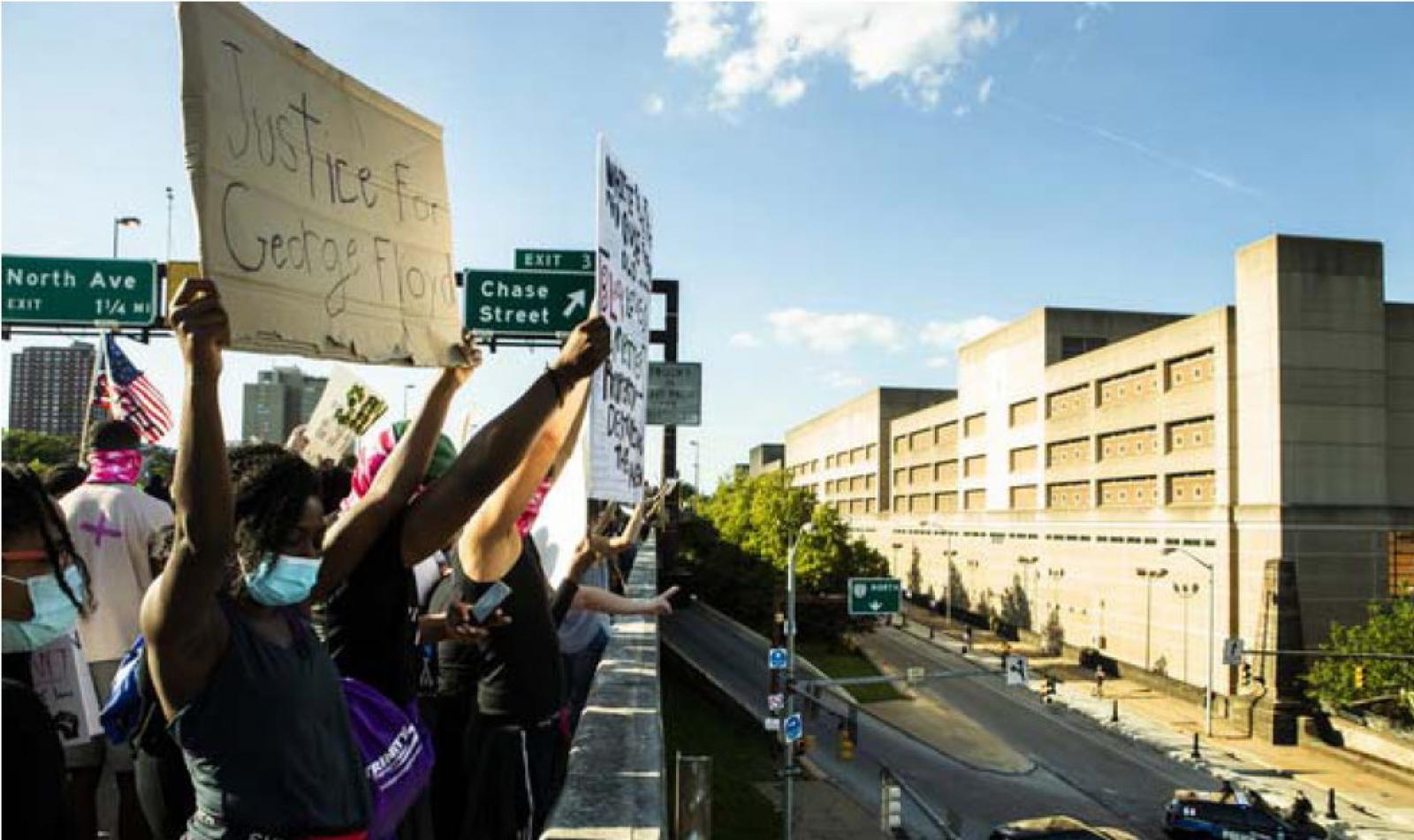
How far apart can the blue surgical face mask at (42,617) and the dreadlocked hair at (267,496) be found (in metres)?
0.64

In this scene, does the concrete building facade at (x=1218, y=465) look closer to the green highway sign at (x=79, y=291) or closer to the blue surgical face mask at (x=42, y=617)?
the green highway sign at (x=79, y=291)

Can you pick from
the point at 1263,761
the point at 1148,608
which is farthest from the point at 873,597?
the point at 1148,608

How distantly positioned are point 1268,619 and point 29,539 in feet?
146

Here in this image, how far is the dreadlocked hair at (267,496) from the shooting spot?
247cm

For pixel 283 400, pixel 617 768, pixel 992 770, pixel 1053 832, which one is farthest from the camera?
pixel 283 400

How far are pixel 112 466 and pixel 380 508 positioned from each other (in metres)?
2.37

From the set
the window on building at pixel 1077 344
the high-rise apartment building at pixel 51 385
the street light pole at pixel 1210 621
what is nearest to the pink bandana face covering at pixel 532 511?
the high-rise apartment building at pixel 51 385

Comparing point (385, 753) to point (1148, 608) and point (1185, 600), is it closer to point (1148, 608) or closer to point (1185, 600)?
point (1185, 600)

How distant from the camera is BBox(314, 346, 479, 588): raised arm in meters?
2.88

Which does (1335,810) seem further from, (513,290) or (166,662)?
(166,662)

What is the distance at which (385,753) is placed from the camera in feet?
9.12

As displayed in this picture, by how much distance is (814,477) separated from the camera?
113188 mm

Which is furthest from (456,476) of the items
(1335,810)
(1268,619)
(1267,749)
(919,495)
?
(919,495)

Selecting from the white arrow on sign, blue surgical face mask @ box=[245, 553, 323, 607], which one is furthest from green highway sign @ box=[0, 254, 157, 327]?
blue surgical face mask @ box=[245, 553, 323, 607]
